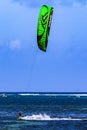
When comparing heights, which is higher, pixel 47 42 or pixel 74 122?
pixel 47 42

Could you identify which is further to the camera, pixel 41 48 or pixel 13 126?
pixel 13 126

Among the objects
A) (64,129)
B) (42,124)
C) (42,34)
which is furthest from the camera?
(42,124)

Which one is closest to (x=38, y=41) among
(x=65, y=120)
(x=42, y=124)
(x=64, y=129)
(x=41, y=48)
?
(x=41, y=48)

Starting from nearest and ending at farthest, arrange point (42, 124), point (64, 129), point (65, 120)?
point (64, 129), point (42, 124), point (65, 120)

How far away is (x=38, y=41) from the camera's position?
125 ft

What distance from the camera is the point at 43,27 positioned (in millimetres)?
37844

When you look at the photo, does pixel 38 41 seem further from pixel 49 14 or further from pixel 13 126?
pixel 13 126

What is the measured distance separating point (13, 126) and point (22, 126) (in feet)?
2.98

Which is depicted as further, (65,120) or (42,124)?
(65,120)

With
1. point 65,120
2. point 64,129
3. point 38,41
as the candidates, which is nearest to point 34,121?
point 65,120

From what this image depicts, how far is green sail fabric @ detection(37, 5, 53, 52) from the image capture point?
124 ft

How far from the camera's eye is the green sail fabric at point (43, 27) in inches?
1486

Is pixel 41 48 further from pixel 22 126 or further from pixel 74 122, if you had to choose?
pixel 74 122

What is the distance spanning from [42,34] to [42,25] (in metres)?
0.58
